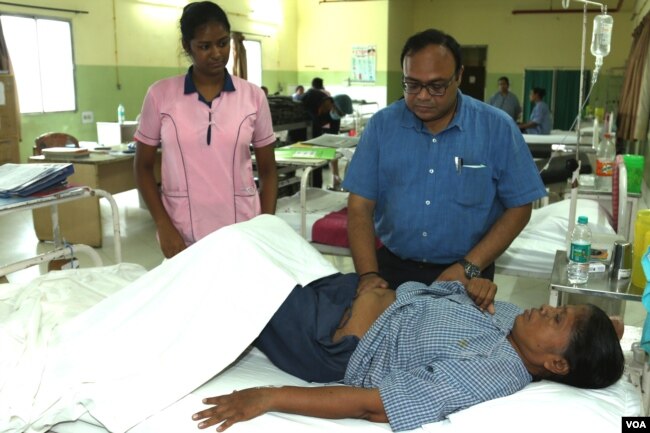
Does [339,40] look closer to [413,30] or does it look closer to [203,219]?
[413,30]

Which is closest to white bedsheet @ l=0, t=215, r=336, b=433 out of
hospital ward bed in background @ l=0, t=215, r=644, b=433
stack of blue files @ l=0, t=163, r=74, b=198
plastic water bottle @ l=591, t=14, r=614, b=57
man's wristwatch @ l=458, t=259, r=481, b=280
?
hospital ward bed in background @ l=0, t=215, r=644, b=433

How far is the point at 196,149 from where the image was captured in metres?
2.00

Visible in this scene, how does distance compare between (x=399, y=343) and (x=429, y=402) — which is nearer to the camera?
(x=429, y=402)

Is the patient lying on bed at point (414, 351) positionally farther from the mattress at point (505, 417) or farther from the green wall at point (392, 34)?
the green wall at point (392, 34)

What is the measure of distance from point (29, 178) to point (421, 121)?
1.52 meters

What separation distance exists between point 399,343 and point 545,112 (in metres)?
6.92

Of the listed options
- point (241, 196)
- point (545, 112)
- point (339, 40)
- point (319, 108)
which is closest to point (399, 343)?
point (241, 196)

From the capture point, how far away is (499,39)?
1170cm

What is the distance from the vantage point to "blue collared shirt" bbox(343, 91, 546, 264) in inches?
71.0

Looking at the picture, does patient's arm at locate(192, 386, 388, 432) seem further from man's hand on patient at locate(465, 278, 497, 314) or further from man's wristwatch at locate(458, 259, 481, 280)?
man's wristwatch at locate(458, 259, 481, 280)

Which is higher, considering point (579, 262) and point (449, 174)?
point (449, 174)

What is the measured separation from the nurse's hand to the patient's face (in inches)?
42.7

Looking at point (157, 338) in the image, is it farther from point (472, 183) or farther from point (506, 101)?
point (506, 101)

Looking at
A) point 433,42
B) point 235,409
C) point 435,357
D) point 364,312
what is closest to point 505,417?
point 435,357
